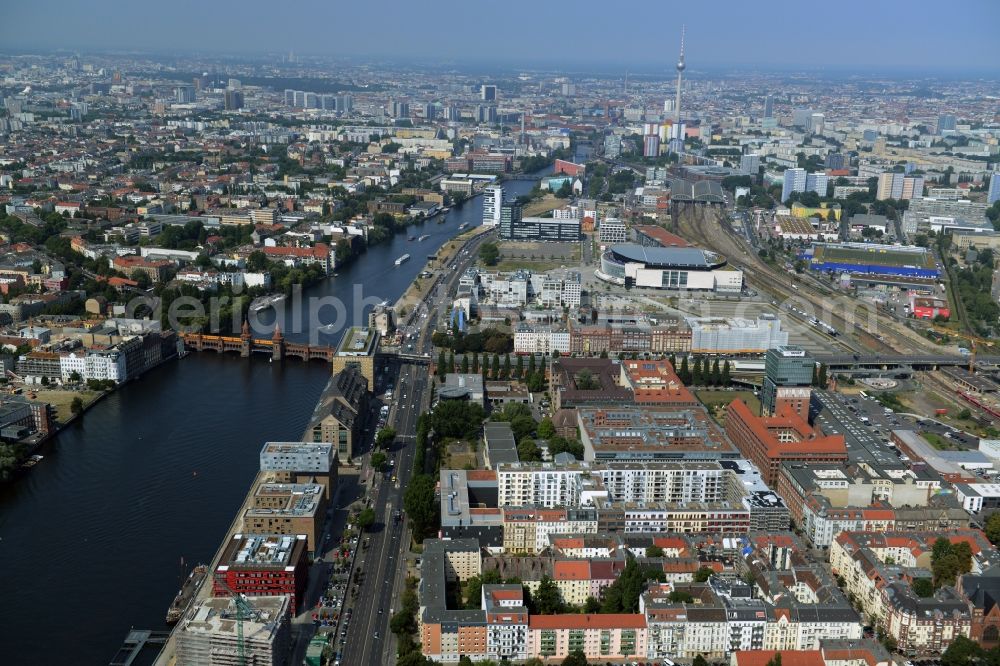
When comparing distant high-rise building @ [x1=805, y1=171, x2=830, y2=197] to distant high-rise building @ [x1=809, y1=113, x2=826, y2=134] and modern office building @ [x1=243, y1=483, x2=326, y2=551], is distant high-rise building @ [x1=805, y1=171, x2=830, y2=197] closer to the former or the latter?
distant high-rise building @ [x1=809, y1=113, x2=826, y2=134]

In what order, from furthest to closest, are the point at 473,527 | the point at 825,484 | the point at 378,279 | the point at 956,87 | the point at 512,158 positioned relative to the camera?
1. the point at 956,87
2. the point at 512,158
3. the point at 378,279
4. the point at 825,484
5. the point at 473,527

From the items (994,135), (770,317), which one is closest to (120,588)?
(770,317)

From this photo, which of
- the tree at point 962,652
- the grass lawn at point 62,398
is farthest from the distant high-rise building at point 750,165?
the tree at point 962,652

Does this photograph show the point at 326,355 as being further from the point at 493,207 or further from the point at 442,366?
the point at 493,207

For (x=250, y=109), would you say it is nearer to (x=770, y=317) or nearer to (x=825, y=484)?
(x=770, y=317)

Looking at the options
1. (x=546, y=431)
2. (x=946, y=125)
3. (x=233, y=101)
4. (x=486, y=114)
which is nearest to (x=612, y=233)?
(x=546, y=431)

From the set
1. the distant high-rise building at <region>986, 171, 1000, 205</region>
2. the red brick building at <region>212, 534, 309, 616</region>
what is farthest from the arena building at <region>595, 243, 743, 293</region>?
the distant high-rise building at <region>986, 171, 1000, 205</region>
